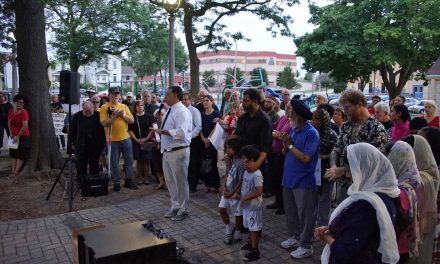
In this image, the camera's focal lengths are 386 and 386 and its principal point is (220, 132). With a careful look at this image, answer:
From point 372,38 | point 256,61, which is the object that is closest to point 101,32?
point 372,38

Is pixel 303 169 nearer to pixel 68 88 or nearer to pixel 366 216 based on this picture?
pixel 366 216

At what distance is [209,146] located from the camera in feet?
24.5

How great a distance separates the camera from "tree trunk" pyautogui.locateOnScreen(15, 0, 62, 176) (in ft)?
29.6

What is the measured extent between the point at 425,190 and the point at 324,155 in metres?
1.88

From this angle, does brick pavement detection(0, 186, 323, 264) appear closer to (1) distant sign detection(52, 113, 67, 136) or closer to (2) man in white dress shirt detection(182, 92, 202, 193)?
(2) man in white dress shirt detection(182, 92, 202, 193)

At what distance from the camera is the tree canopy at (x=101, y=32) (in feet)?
78.6

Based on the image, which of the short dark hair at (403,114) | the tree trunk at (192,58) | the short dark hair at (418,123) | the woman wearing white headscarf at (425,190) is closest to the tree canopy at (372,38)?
the tree trunk at (192,58)

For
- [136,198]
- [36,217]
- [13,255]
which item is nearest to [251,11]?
[136,198]

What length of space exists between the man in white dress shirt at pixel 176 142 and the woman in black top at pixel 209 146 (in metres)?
1.51

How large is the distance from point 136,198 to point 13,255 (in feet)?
8.99

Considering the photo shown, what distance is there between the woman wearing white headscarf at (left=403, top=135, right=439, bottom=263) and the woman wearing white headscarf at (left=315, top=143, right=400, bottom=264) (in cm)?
98

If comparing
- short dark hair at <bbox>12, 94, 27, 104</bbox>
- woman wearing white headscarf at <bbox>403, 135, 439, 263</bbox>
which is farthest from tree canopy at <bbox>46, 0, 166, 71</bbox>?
woman wearing white headscarf at <bbox>403, 135, 439, 263</bbox>

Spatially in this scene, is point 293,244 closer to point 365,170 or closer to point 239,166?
point 239,166

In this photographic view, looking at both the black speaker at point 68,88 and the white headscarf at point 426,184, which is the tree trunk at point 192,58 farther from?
the white headscarf at point 426,184
